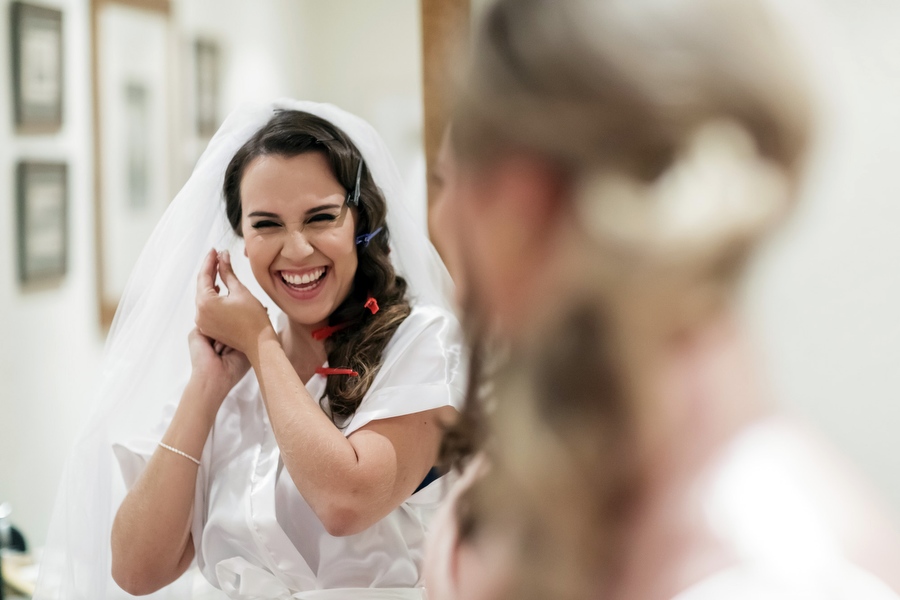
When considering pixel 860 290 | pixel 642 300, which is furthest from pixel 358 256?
pixel 642 300

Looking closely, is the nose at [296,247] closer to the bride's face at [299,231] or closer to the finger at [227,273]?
the bride's face at [299,231]

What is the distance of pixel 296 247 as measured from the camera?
1.46 meters

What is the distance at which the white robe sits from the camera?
141cm

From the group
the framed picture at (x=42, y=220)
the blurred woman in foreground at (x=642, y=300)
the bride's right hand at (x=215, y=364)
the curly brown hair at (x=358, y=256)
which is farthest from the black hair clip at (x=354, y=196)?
the framed picture at (x=42, y=220)

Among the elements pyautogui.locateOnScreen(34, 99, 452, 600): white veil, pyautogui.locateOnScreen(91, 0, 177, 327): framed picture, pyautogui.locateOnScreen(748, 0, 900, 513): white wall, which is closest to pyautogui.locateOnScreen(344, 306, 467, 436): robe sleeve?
pyautogui.locateOnScreen(34, 99, 452, 600): white veil

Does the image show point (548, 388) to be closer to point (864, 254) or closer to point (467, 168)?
point (467, 168)

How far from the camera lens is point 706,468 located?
0.52 m

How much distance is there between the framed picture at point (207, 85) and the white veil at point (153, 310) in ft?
4.80

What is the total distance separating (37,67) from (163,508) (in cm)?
143

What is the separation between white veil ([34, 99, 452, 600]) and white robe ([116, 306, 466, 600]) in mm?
164

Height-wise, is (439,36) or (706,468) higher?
(439,36)

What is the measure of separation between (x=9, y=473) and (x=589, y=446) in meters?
2.14

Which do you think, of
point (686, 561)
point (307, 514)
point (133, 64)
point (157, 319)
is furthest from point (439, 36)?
point (686, 561)

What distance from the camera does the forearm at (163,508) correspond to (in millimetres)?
1421
